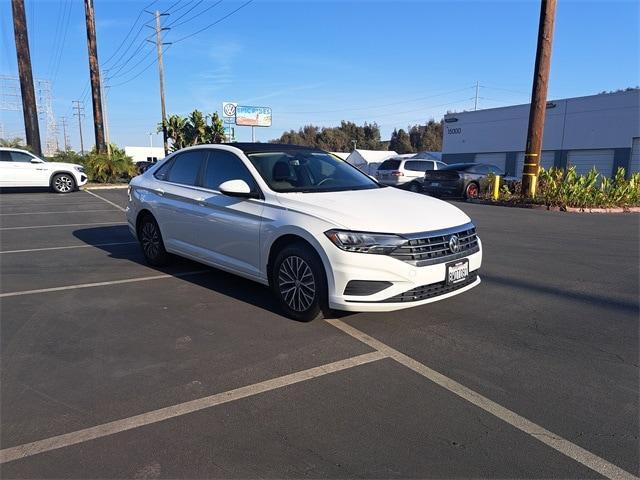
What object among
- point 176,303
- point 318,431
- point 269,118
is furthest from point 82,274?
point 269,118

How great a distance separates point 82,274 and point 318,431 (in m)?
4.72

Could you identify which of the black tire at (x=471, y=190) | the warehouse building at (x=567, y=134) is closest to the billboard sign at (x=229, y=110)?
the warehouse building at (x=567, y=134)

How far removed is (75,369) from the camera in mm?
3514

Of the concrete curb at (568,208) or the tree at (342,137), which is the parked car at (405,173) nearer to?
the concrete curb at (568,208)

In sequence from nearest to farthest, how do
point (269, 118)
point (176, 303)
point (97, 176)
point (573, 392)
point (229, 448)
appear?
point (229, 448), point (573, 392), point (176, 303), point (97, 176), point (269, 118)

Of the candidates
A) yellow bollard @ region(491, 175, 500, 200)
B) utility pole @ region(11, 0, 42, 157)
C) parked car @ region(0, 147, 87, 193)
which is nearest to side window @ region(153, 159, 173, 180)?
yellow bollard @ region(491, 175, 500, 200)

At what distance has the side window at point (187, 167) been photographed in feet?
19.0

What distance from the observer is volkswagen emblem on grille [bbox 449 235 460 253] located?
167 inches

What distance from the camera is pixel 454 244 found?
14.0ft

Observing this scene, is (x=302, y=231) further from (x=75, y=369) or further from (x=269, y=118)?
(x=269, y=118)

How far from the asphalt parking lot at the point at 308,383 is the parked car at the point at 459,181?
12.8 meters

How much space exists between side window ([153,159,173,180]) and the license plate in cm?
403

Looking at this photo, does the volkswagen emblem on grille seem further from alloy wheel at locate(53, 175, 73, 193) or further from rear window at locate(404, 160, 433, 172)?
alloy wheel at locate(53, 175, 73, 193)

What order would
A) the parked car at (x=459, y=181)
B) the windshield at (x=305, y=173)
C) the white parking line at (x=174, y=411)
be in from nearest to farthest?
the white parking line at (x=174, y=411), the windshield at (x=305, y=173), the parked car at (x=459, y=181)
